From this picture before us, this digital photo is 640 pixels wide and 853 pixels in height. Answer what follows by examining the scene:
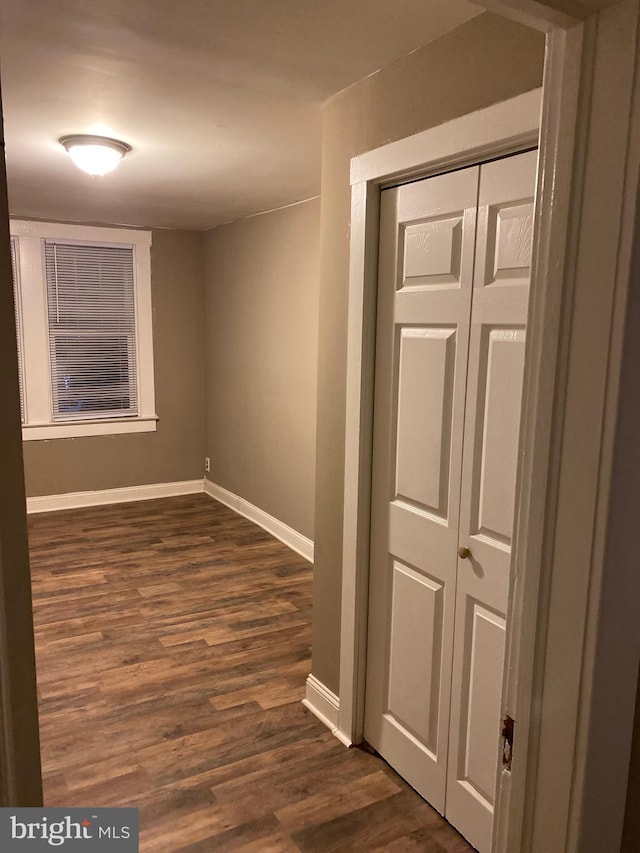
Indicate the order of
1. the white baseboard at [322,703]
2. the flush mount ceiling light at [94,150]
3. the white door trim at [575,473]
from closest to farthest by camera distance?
1. the white door trim at [575,473]
2. the white baseboard at [322,703]
3. the flush mount ceiling light at [94,150]

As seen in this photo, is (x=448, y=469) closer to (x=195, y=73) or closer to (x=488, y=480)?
(x=488, y=480)

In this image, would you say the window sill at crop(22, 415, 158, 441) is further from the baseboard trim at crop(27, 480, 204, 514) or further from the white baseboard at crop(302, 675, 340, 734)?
the white baseboard at crop(302, 675, 340, 734)

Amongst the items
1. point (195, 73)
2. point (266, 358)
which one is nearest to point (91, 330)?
point (266, 358)

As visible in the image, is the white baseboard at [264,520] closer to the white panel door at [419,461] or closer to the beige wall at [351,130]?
the beige wall at [351,130]

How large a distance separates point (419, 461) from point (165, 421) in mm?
4114

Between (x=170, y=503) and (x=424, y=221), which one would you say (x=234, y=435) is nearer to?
(x=170, y=503)

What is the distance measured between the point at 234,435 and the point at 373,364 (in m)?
3.32

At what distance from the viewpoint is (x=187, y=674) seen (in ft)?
9.76

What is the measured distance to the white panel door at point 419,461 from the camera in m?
1.95

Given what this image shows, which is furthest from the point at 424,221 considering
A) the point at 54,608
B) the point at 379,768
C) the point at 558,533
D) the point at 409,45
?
the point at 54,608

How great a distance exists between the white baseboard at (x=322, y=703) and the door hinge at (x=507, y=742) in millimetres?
1573

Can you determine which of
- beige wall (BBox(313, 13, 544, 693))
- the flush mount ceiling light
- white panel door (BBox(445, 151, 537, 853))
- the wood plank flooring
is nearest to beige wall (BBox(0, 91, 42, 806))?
white panel door (BBox(445, 151, 537, 853))

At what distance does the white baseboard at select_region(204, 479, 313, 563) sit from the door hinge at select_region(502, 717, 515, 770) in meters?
3.33

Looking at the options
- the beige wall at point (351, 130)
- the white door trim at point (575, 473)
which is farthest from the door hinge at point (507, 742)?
the beige wall at point (351, 130)
